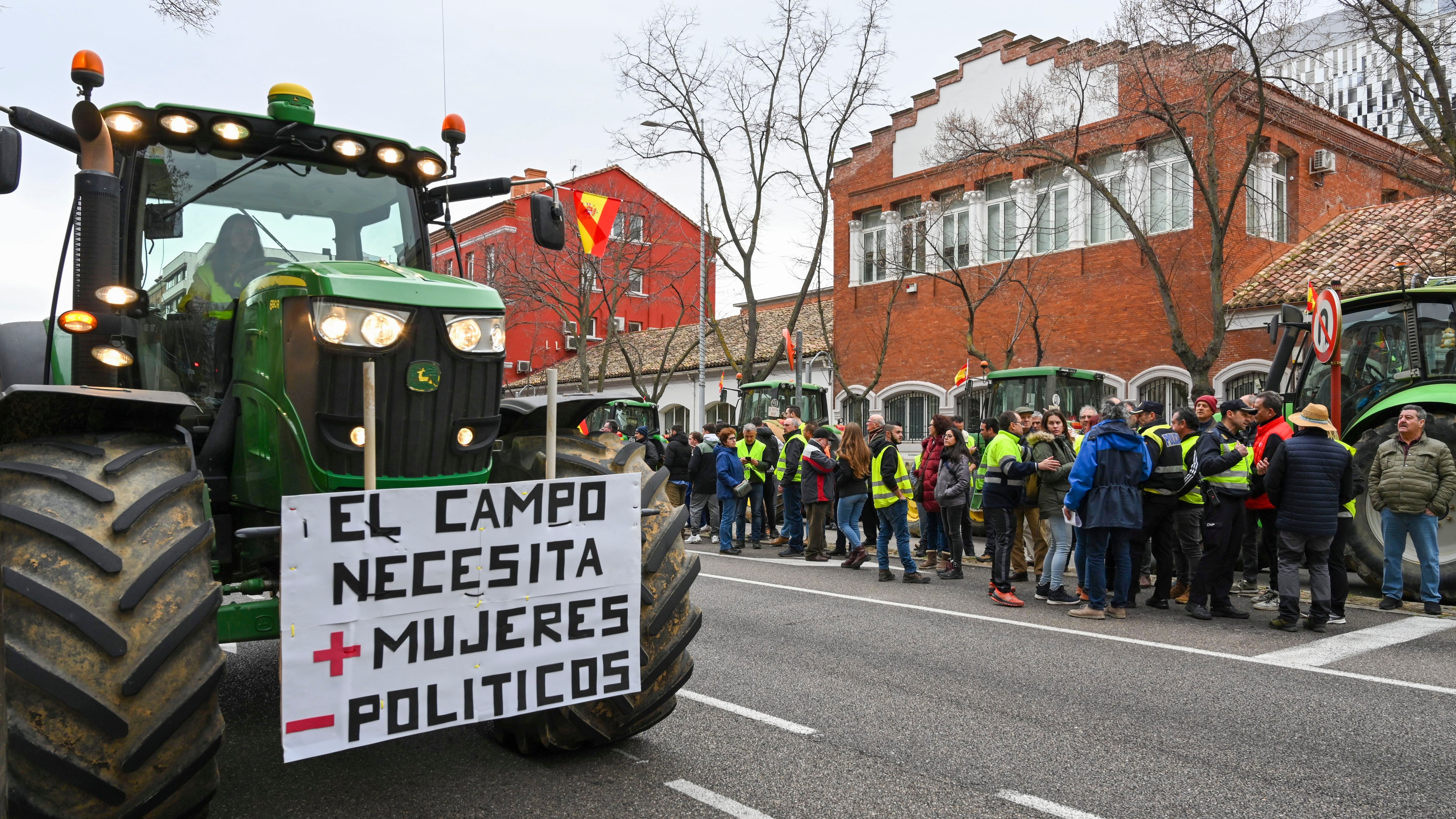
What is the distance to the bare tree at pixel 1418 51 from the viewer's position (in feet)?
45.7

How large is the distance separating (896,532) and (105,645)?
8951mm

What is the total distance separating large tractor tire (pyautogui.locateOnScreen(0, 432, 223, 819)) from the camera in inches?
117

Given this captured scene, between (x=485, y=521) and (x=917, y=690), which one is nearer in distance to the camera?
(x=485, y=521)

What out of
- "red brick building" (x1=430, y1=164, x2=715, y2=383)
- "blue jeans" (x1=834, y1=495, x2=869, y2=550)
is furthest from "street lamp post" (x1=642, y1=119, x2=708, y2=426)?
"blue jeans" (x1=834, y1=495, x2=869, y2=550)

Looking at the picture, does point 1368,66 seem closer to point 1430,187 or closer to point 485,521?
point 1430,187

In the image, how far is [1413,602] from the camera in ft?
30.7

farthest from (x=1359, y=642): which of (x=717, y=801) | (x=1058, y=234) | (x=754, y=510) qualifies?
(x=1058, y=234)

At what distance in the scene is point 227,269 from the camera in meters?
4.61

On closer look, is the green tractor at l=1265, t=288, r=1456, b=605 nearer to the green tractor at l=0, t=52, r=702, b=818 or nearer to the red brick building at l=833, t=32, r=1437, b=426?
the red brick building at l=833, t=32, r=1437, b=426

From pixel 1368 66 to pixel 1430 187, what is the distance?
11.5 feet

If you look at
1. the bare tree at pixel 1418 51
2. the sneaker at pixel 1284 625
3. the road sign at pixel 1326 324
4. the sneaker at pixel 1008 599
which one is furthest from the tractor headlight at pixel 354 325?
the bare tree at pixel 1418 51

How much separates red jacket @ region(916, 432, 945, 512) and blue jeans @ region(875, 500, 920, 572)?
2.01 ft

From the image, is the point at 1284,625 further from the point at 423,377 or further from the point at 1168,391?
the point at 1168,391

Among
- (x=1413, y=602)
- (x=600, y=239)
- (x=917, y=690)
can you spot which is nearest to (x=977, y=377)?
(x=600, y=239)
